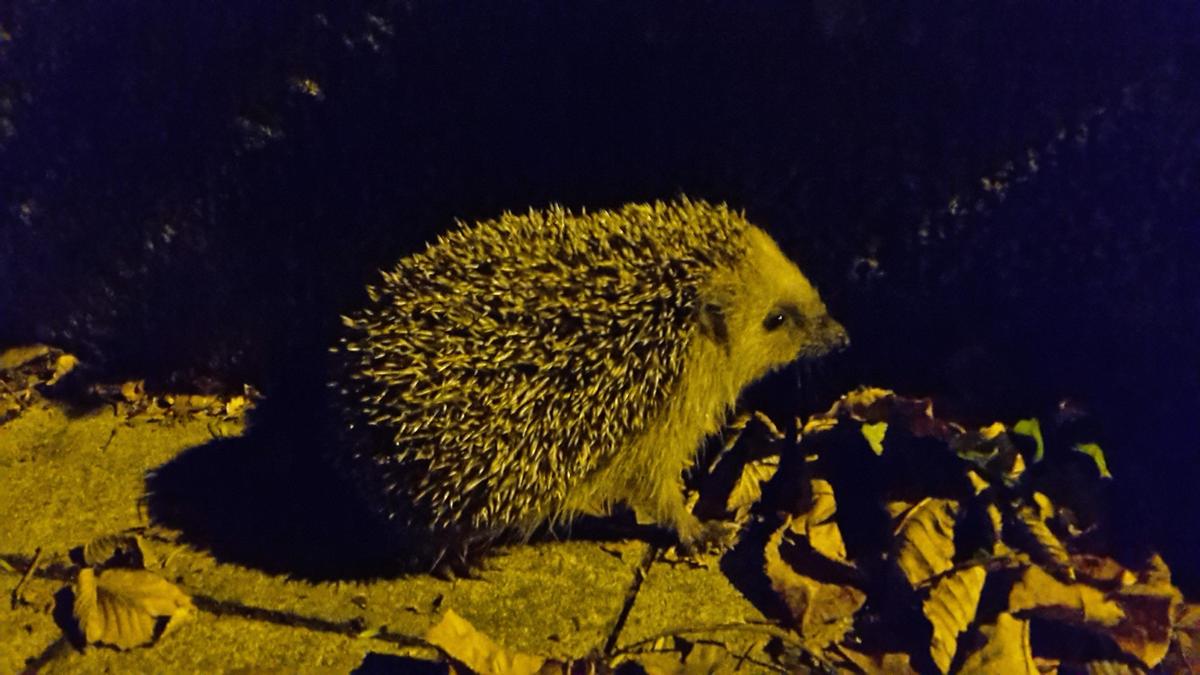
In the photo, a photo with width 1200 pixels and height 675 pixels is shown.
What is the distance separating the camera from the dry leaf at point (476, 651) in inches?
111

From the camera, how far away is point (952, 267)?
3.08 metres

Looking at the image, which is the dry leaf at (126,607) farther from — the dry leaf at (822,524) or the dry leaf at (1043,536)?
the dry leaf at (1043,536)

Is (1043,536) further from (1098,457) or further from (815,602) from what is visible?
(815,602)

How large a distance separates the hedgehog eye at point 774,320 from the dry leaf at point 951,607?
3.68 ft

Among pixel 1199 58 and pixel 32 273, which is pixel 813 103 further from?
pixel 32 273

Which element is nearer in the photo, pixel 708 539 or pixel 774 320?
pixel 774 320

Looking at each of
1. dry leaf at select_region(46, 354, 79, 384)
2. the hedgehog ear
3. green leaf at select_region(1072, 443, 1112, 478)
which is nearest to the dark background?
green leaf at select_region(1072, 443, 1112, 478)

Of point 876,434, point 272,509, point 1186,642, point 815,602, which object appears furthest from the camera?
point 272,509

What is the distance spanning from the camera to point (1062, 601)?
9.65 ft

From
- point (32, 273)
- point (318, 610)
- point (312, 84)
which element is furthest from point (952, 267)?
point (32, 273)

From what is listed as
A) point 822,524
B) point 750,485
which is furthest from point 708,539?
point 822,524

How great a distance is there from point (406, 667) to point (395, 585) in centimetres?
39

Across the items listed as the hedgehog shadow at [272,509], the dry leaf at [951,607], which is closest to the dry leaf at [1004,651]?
the dry leaf at [951,607]

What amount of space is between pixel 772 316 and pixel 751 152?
64 cm
